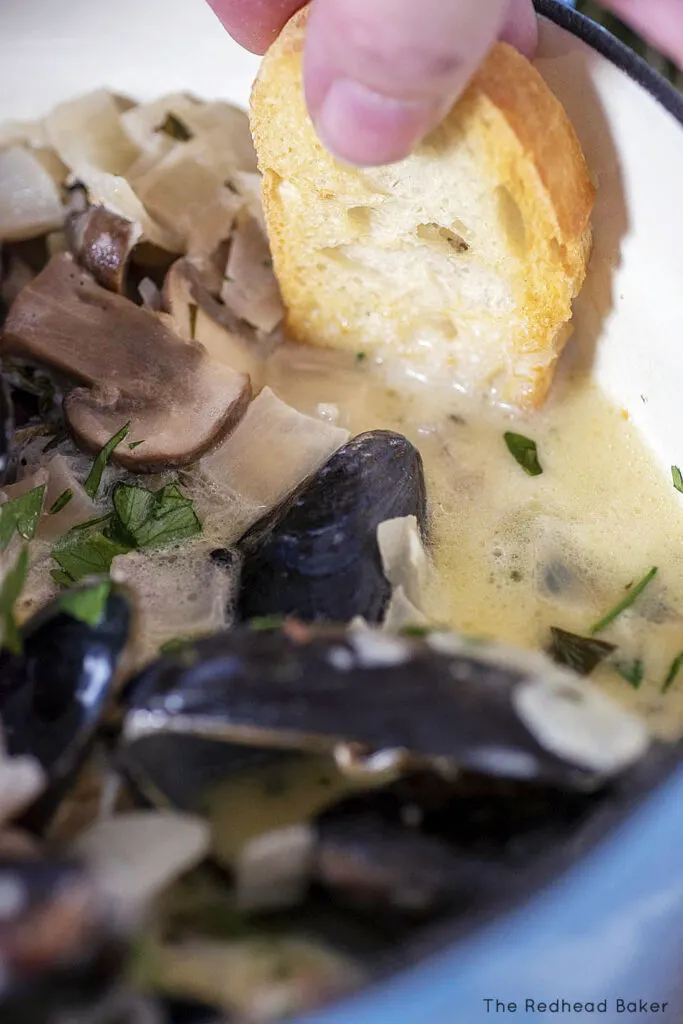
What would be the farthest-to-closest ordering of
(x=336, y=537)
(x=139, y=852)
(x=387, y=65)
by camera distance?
(x=336, y=537), (x=387, y=65), (x=139, y=852)

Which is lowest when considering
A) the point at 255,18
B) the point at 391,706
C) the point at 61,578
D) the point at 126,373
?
the point at 61,578

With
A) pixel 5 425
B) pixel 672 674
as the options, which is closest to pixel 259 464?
pixel 5 425

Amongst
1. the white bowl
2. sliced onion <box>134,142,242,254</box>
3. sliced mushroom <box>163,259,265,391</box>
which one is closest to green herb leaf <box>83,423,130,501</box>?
sliced mushroom <box>163,259,265,391</box>

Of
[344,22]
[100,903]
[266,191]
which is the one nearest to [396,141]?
[344,22]

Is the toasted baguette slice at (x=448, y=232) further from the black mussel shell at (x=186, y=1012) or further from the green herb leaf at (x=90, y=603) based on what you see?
the black mussel shell at (x=186, y=1012)

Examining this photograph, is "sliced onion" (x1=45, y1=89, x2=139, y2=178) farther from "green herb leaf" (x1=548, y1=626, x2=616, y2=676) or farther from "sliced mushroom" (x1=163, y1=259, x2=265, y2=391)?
"green herb leaf" (x1=548, y1=626, x2=616, y2=676)

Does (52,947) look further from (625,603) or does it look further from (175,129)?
(175,129)

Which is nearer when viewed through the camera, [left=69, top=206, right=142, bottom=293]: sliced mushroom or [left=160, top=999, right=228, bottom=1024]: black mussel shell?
[left=160, top=999, right=228, bottom=1024]: black mussel shell
